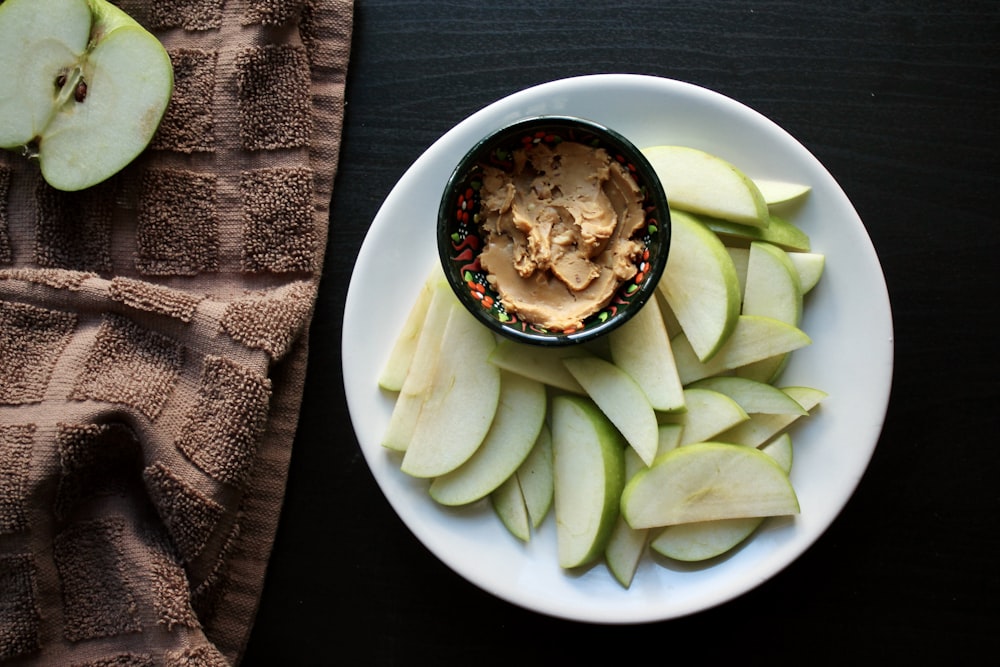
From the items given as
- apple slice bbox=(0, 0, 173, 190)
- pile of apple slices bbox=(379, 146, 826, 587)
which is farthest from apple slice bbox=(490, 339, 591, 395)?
apple slice bbox=(0, 0, 173, 190)

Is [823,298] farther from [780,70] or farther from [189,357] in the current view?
[189,357]

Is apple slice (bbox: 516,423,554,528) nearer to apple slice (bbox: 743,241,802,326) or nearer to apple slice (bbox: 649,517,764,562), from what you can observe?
apple slice (bbox: 649,517,764,562)

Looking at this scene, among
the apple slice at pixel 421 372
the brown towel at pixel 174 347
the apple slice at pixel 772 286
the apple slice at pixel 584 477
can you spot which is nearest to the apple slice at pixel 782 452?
the apple slice at pixel 772 286

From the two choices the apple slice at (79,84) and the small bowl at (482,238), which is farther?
the apple slice at (79,84)

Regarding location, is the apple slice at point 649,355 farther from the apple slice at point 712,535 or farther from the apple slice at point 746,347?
the apple slice at point 712,535

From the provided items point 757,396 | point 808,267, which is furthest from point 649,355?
point 808,267

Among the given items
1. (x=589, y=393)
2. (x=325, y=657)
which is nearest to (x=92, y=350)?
(x=325, y=657)
